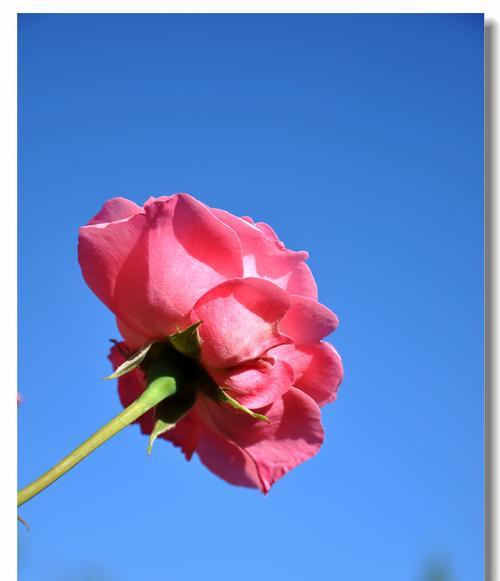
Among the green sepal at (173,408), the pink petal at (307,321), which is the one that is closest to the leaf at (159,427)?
the green sepal at (173,408)

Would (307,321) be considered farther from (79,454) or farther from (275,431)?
(79,454)

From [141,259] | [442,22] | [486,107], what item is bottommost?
[141,259]

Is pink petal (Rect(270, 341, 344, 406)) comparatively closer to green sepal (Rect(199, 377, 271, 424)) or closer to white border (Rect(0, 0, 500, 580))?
green sepal (Rect(199, 377, 271, 424))

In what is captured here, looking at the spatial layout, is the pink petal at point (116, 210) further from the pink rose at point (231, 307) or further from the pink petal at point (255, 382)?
the pink petal at point (255, 382)
